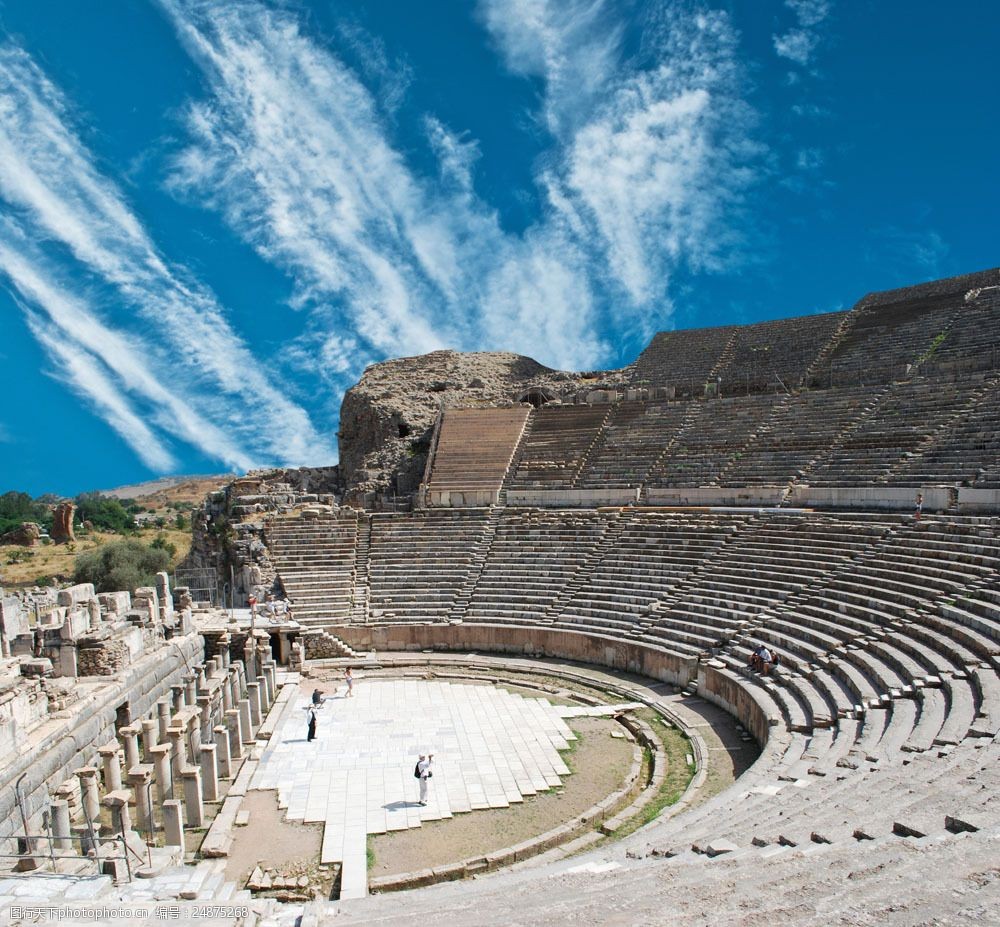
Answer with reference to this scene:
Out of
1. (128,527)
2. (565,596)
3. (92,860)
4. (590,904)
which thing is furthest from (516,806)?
(128,527)

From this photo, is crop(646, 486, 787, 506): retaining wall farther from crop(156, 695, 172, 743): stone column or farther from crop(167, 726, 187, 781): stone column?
crop(167, 726, 187, 781): stone column

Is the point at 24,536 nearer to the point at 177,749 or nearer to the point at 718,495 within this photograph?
the point at 718,495

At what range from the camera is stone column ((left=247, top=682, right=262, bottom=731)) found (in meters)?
13.9

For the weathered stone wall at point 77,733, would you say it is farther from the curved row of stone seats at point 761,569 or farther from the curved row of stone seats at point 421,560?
the curved row of stone seats at point 761,569

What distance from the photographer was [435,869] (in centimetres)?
846

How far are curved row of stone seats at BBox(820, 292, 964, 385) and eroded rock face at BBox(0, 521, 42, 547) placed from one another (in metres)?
46.2

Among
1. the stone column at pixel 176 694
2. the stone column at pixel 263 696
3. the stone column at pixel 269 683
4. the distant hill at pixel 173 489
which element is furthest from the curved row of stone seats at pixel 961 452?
the distant hill at pixel 173 489

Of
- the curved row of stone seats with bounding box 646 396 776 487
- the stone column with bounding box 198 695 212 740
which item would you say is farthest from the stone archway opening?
the stone column with bounding box 198 695 212 740

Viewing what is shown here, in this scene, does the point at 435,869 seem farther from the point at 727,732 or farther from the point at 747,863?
the point at 727,732

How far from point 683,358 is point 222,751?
25543mm

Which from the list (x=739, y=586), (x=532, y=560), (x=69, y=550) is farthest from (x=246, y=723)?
(x=69, y=550)

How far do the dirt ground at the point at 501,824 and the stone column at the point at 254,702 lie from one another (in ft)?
17.2

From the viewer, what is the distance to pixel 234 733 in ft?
40.5

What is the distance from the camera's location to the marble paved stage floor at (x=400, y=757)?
33.2ft
